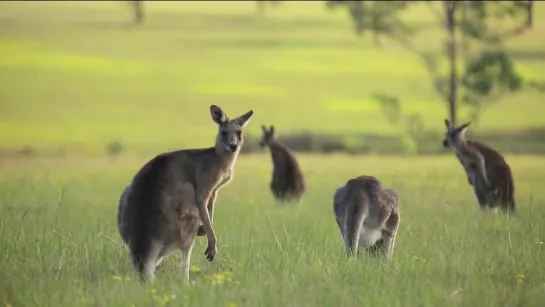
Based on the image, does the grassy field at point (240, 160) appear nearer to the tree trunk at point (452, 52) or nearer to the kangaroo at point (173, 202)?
the kangaroo at point (173, 202)

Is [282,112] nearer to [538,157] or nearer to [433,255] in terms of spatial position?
[538,157]

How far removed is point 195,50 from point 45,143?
8.66 m

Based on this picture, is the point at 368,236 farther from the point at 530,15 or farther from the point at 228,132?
the point at 530,15

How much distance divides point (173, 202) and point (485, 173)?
7.62m

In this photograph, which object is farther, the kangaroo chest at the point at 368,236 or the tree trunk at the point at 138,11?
the tree trunk at the point at 138,11

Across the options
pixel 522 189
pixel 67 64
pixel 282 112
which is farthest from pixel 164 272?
pixel 282 112

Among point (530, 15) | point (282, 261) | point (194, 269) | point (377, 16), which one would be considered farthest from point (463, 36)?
point (194, 269)

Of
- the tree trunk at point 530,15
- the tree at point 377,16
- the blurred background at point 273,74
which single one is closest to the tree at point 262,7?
the blurred background at point 273,74

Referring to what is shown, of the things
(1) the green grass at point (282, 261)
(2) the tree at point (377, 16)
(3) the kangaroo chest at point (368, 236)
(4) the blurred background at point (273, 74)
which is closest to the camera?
(1) the green grass at point (282, 261)

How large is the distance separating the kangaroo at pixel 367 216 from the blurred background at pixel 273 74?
1616cm

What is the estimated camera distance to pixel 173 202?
8367 millimetres

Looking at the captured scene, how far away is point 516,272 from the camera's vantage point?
9.12 m

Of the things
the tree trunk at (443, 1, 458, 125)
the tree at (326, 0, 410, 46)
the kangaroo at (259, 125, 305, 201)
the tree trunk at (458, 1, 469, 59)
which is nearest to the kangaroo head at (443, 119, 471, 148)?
the kangaroo at (259, 125, 305, 201)

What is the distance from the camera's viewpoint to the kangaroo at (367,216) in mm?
9414
